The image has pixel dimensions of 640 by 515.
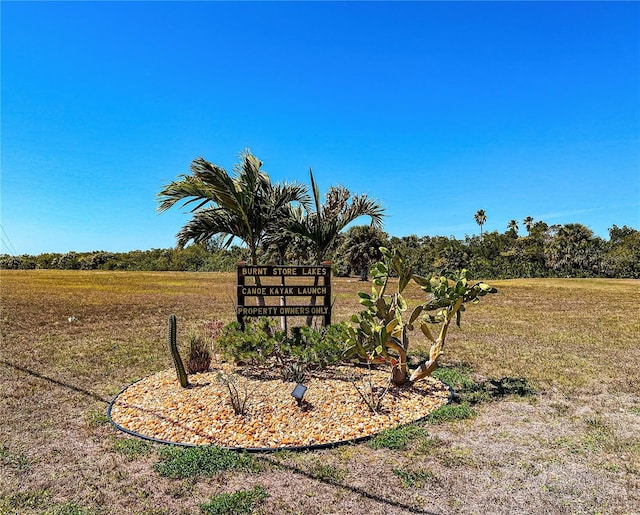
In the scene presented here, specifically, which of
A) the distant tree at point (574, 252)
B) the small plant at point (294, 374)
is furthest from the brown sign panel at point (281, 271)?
the distant tree at point (574, 252)

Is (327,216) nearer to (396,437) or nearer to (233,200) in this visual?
(233,200)

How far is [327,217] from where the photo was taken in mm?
8164

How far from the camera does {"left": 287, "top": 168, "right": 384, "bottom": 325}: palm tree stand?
8.00 metres

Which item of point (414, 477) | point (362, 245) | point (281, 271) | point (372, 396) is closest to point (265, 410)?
point (372, 396)

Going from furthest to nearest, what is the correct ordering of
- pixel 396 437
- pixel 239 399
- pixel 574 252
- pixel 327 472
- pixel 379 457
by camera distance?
pixel 574 252 < pixel 239 399 < pixel 396 437 < pixel 379 457 < pixel 327 472

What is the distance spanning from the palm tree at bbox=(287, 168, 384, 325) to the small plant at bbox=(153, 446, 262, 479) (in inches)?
159

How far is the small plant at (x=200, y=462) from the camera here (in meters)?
3.84

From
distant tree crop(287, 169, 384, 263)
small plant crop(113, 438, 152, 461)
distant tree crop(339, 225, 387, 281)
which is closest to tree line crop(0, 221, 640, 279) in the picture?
distant tree crop(339, 225, 387, 281)

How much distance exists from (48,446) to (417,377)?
482 cm

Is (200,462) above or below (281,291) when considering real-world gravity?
below

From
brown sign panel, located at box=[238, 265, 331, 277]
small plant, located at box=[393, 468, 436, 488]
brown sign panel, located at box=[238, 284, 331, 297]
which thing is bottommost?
small plant, located at box=[393, 468, 436, 488]

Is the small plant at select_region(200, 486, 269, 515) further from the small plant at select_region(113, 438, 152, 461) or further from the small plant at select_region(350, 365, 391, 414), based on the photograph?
the small plant at select_region(350, 365, 391, 414)

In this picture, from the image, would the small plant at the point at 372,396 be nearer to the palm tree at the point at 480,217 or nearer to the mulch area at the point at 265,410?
the mulch area at the point at 265,410

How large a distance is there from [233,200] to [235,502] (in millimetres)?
5057
